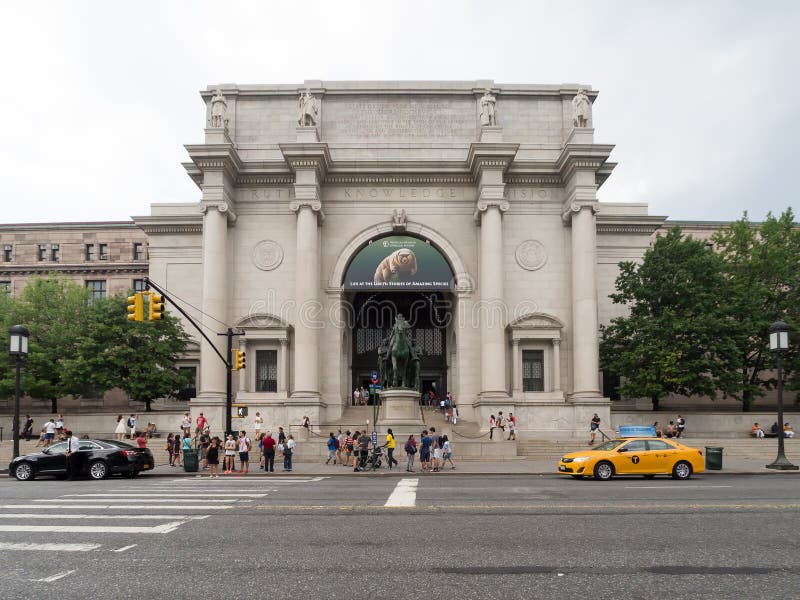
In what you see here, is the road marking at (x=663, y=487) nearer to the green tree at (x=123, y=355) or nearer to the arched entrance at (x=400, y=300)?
the arched entrance at (x=400, y=300)

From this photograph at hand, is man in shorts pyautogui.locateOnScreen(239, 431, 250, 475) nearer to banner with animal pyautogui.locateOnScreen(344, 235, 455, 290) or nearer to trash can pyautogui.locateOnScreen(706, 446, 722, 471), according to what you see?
trash can pyautogui.locateOnScreen(706, 446, 722, 471)

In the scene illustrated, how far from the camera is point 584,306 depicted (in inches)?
1734

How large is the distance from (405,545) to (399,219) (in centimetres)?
3809

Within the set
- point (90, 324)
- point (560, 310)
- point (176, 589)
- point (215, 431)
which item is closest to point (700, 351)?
point (560, 310)

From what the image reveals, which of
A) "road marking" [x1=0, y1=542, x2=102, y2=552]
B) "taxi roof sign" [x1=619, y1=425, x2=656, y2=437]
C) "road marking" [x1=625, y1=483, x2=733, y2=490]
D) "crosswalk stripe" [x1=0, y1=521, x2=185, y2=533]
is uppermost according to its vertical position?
"road marking" [x1=0, y1=542, x2=102, y2=552]

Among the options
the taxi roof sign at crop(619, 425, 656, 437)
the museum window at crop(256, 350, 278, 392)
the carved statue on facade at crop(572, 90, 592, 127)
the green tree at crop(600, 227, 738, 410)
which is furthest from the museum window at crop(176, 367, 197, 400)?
the carved statue on facade at crop(572, 90, 592, 127)

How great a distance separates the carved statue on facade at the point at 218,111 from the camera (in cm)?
4628

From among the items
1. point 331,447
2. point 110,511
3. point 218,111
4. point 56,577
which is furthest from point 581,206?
point 56,577

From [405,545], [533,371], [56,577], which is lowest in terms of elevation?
[405,545]

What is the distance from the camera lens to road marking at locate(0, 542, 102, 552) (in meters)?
10.2

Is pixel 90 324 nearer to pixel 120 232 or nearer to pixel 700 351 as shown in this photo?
pixel 120 232

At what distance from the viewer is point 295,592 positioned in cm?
772

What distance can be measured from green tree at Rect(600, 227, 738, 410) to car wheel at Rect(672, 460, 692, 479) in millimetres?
18838

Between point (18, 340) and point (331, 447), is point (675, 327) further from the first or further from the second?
point (18, 340)
